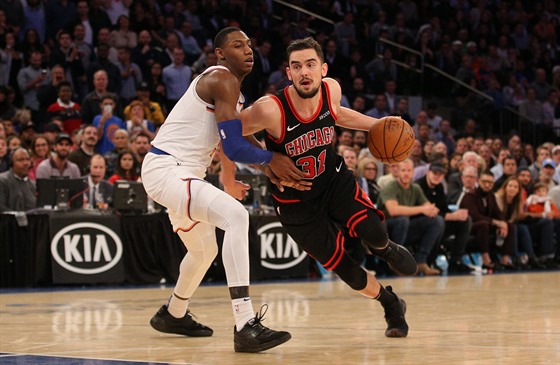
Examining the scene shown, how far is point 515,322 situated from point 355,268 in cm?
149

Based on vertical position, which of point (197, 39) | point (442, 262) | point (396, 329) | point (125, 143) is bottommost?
point (442, 262)

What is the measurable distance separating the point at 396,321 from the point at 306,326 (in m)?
0.92

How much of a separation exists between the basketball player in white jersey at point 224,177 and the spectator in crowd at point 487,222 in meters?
7.97

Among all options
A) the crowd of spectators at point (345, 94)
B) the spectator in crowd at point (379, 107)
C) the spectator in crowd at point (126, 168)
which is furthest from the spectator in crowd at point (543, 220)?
the spectator in crowd at point (126, 168)

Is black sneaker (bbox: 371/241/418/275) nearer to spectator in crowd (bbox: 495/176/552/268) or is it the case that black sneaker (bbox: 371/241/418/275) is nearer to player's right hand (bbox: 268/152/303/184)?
player's right hand (bbox: 268/152/303/184)

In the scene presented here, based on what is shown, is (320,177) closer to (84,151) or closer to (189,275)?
(189,275)

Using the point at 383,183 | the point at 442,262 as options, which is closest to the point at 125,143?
the point at 383,183

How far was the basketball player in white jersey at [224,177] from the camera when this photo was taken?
5.70m

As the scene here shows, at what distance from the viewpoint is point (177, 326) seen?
6.52 metres

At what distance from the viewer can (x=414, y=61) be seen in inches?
789

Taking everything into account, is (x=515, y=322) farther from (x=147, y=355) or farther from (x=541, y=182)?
(x=541, y=182)

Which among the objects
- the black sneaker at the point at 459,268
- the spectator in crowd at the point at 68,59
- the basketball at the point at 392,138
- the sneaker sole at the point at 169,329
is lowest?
the black sneaker at the point at 459,268

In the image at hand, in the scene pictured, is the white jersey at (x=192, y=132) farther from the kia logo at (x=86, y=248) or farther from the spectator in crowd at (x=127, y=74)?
the spectator in crowd at (x=127, y=74)

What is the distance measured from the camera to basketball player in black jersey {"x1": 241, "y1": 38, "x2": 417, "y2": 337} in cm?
596
